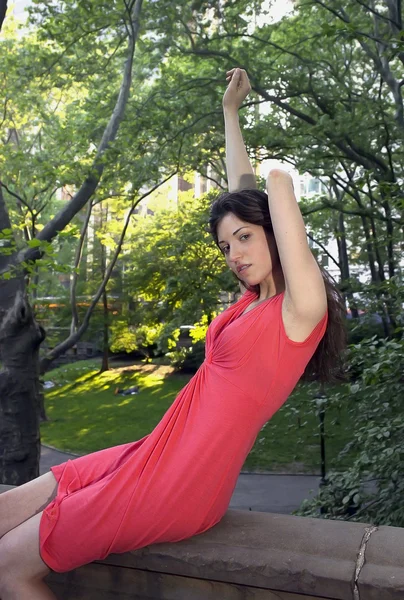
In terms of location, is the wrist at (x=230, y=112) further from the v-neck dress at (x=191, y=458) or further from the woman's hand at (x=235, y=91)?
the v-neck dress at (x=191, y=458)

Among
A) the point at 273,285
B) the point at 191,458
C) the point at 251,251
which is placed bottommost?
the point at 191,458

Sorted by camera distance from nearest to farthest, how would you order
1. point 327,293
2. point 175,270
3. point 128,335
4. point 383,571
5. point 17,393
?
point 383,571, point 327,293, point 17,393, point 175,270, point 128,335

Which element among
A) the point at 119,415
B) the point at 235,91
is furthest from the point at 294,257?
the point at 119,415

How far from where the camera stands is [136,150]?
36.1 ft

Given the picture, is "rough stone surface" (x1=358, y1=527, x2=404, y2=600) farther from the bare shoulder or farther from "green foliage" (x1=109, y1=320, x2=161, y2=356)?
"green foliage" (x1=109, y1=320, x2=161, y2=356)

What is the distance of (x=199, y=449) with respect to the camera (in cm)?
217

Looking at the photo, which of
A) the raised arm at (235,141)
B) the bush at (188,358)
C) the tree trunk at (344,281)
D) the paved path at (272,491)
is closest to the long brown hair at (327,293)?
the raised arm at (235,141)

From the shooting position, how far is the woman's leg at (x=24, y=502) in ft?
7.55

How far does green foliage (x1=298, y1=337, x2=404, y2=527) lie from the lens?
411cm

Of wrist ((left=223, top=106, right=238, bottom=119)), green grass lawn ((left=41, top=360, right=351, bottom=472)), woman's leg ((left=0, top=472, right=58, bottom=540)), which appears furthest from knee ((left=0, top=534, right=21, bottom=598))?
green grass lawn ((left=41, top=360, right=351, bottom=472))

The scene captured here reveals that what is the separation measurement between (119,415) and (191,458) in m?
24.3

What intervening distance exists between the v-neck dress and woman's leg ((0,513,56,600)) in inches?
1.3

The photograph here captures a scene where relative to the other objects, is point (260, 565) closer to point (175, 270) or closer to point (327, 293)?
point (327, 293)

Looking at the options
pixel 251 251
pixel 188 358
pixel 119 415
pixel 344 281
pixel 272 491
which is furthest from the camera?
pixel 188 358
